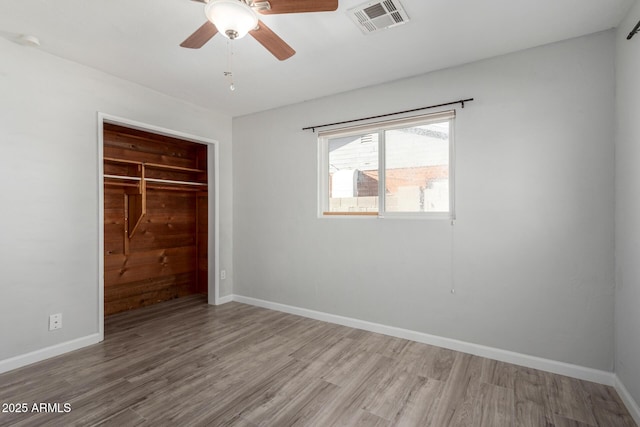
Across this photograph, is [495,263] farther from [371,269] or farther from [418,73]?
[418,73]

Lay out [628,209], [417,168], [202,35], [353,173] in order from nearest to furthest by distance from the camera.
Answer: [202,35] < [628,209] < [417,168] < [353,173]

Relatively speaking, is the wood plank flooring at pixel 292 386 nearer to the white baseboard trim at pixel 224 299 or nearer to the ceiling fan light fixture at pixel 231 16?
the white baseboard trim at pixel 224 299

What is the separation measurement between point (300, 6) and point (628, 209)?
2.40 m

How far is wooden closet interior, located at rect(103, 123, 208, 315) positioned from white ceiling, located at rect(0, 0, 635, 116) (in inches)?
44.8

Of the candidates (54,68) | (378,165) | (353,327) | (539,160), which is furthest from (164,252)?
(539,160)

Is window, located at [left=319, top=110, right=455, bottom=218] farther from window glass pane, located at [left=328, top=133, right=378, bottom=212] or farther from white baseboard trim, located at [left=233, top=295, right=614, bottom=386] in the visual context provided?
white baseboard trim, located at [left=233, top=295, right=614, bottom=386]

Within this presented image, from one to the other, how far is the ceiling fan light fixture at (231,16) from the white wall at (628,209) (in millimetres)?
2317

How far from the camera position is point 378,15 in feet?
7.01

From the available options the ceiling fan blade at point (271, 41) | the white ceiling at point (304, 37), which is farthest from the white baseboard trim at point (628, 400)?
the ceiling fan blade at point (271, 41)

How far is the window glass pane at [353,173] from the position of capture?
135 inches

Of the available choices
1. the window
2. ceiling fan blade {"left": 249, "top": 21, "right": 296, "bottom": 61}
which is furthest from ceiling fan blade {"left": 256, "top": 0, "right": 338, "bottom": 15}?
the window

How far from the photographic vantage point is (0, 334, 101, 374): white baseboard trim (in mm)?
2469

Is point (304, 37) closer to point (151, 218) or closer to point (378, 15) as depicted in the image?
point (378, 15)

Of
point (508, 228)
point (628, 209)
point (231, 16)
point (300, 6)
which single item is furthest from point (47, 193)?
point (628, 209)
